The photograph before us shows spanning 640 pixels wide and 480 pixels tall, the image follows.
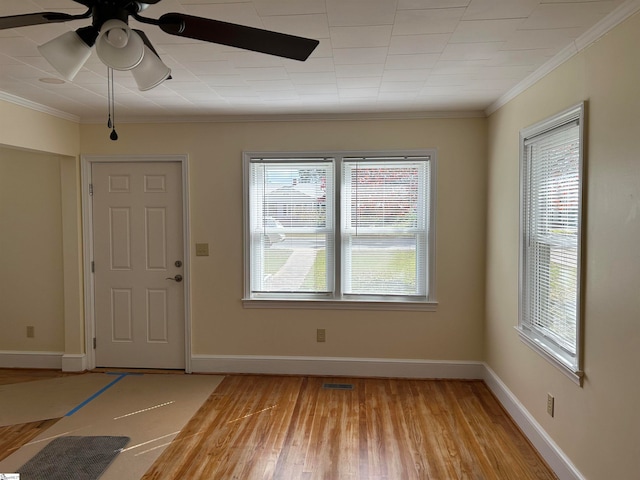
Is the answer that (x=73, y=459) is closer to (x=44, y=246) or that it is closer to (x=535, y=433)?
(x=44, y=246)

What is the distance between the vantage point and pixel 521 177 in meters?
3.23

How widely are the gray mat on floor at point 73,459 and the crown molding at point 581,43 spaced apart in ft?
11.5

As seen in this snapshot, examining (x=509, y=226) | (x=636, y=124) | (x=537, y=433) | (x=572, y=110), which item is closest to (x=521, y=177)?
(x=509, y=226)

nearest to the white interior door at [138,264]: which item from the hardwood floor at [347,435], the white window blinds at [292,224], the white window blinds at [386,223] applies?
the white window blinds at [292,224]

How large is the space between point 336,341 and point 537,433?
1878 mm

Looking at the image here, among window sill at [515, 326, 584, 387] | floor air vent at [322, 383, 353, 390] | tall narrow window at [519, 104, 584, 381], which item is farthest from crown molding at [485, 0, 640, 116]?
floor air vent at [322, 383, 353, 390]

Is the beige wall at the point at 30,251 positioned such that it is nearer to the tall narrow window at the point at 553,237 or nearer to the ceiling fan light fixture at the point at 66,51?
the ceiling fan light fixture at the point at 66,51

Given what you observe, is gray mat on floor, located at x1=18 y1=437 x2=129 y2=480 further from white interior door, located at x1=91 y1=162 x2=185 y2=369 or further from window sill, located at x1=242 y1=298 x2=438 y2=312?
window sill, located at x1=242 y1=298 x2=438 y2=312

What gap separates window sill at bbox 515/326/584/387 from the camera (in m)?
2.46

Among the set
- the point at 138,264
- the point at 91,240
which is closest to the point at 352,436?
the point at 138,264

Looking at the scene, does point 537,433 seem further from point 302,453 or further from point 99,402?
point 99,402

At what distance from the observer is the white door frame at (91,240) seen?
437 cm

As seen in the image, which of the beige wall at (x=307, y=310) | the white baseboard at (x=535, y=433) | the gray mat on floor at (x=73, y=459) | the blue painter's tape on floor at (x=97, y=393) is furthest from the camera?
the beige wall at (x=307, y=310)

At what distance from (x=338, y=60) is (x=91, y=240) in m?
3.08
